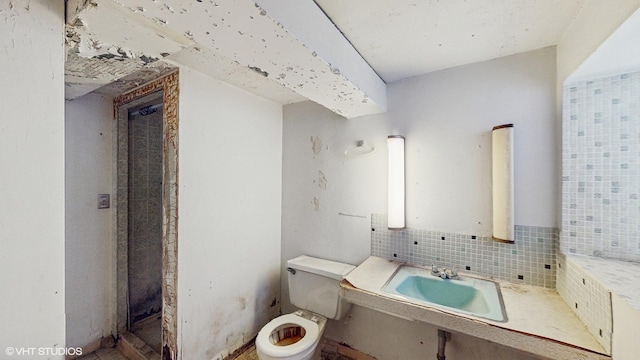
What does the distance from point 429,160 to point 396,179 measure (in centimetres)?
23

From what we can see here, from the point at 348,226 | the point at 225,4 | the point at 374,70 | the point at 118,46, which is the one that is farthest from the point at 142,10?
the point at 348,226

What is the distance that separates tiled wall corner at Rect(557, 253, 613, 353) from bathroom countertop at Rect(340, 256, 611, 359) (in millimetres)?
31

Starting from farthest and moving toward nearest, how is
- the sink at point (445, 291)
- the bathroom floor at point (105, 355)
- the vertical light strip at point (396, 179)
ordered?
the bathroom floor at point (105, 355) → the vertical light strip at point (396, 179) → the sink at point (445, 291)

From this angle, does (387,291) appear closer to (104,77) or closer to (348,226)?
(348,226)

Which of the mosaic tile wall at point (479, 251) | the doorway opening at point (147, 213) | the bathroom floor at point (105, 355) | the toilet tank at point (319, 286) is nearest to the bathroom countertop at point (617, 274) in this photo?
the mosaic tile wall at point (479, 251)

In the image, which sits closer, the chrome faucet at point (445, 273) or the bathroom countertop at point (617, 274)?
the bathroom countertop at point (617, 274)

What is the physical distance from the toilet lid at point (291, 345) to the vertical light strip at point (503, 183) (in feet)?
3.94

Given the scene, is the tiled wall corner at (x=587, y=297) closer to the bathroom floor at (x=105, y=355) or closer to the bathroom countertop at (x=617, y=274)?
the bathroom countertop at (x=617, y=274)

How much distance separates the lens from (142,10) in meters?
0.68

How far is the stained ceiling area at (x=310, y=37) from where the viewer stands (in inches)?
29.1

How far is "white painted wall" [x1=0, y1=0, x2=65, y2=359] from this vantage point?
2.22ft

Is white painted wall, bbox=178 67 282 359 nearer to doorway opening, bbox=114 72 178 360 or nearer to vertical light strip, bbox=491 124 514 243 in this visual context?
doorway opening, bbox=114 72 178 360

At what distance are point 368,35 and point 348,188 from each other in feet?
3.28

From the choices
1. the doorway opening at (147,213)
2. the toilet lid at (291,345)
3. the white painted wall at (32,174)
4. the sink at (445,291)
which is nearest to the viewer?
the white painted wall at (32,174)
